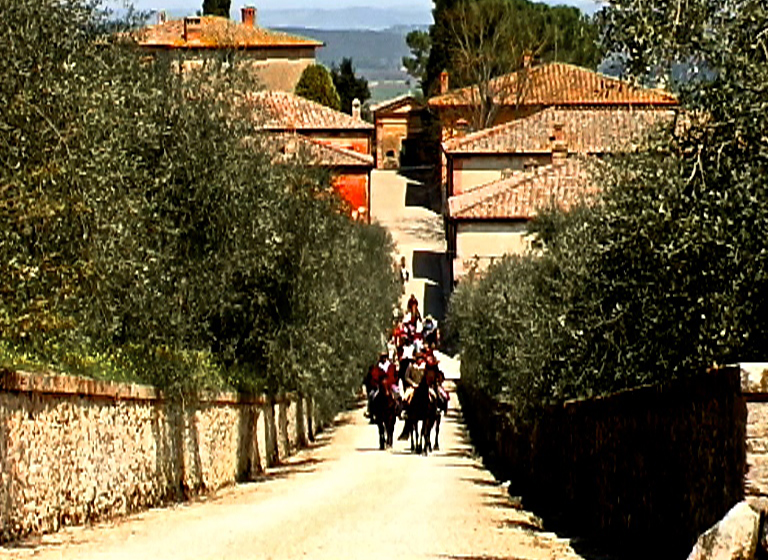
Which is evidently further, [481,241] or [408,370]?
[481,241]

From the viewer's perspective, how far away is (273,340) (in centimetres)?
3256

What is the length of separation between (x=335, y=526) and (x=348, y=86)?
12702 cm

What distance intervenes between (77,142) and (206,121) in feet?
33.3

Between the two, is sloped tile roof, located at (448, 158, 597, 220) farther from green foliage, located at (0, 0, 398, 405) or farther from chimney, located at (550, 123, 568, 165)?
green foliage, located at (0, 0, 398, 405)

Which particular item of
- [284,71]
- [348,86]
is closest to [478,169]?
[284,71]

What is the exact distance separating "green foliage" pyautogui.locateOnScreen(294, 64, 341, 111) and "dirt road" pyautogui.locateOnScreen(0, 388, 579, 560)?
86484 mm

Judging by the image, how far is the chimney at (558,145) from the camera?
8045 centimetres

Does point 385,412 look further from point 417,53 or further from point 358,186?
point 417,53

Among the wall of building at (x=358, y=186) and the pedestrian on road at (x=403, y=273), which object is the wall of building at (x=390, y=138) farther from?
the wall of building at (x=358, y=186)

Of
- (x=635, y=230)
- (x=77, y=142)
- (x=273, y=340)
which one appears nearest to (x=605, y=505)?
(x=635, y=230)

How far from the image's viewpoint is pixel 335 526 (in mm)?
19250

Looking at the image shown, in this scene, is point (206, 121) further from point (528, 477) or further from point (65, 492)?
point (65, 492)

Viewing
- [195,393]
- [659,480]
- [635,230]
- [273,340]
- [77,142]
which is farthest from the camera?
[273,340]

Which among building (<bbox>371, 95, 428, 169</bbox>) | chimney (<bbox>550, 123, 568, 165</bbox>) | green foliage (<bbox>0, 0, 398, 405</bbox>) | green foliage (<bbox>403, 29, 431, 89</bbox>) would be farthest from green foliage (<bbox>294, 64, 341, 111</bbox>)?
green foliage (<bbox>0, 0, 398, 405</bbox>)
